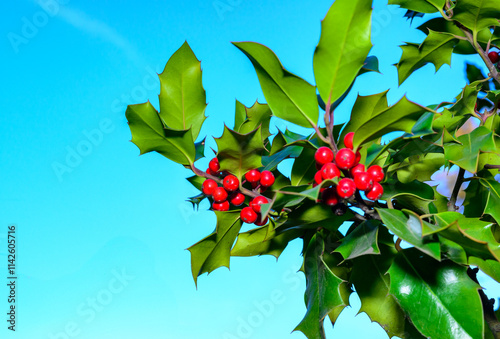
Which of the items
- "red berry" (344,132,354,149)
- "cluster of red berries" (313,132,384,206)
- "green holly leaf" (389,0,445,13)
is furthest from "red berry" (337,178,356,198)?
"green holly leaf" (389,0,445,13)

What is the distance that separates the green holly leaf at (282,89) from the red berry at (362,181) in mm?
151

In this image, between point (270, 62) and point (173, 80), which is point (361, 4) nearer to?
point (270, 62)

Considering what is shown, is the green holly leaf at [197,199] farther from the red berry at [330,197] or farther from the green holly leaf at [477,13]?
the green holly leaf at [477,13]

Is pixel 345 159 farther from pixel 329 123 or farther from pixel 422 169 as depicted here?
pixel 422 169

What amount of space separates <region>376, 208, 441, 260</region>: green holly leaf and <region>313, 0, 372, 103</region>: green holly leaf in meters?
0.26

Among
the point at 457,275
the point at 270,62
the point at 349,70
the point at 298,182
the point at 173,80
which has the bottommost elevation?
the point at 457,275

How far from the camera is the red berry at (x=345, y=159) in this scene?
89 cm

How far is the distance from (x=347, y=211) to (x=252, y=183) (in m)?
0.23

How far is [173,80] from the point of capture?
3.35ft

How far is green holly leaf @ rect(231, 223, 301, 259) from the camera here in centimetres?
117

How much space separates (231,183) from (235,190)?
0.04 metres

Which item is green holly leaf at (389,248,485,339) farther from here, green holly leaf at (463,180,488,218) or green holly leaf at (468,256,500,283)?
green holly leaf at (463,180,488,218)

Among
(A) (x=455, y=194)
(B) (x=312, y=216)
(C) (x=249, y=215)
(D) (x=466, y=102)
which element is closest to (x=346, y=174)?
(B) (x=312, y=216)

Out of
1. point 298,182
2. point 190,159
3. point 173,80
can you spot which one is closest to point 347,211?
point 298,182
